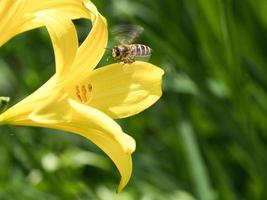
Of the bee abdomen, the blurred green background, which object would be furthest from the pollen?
the blurred green background

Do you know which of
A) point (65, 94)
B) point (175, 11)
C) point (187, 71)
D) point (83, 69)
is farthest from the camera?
point (175, 11)

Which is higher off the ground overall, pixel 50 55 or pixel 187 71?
pixel 187 71

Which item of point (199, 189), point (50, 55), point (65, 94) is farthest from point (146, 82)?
point (50, 55)

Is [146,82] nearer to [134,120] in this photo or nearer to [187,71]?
[187,71]

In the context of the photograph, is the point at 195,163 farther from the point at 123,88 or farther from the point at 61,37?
the point at 61,37

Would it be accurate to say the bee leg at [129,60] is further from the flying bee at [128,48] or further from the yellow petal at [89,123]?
the yellow petal at [89,123]

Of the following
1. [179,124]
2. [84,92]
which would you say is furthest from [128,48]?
[179,124]

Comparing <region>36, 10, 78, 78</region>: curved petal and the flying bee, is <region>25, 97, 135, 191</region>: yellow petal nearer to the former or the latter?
<region>36, 10, 78, 78</region>: curved petal
